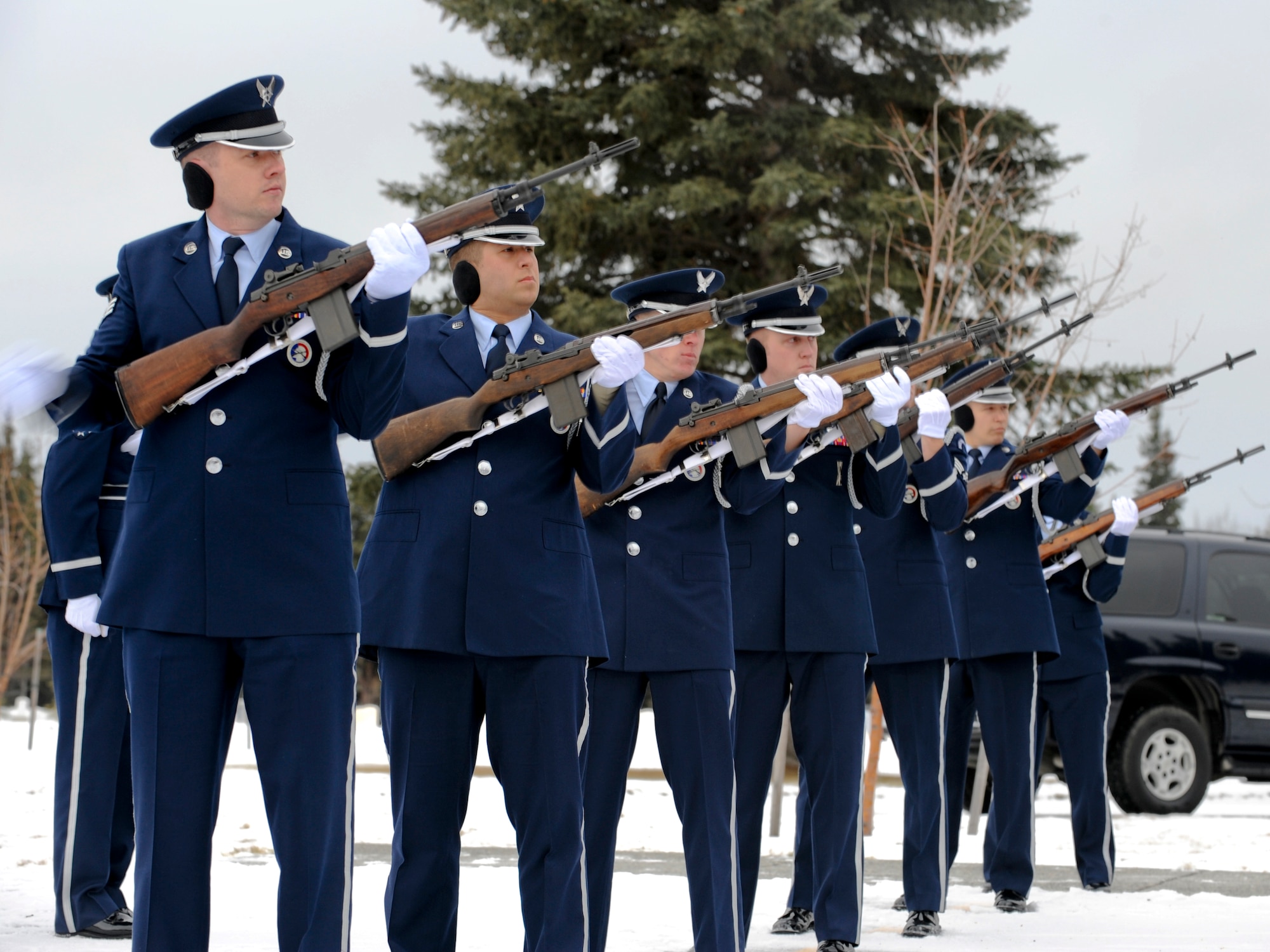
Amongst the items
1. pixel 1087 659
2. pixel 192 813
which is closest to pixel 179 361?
pixel 192 813

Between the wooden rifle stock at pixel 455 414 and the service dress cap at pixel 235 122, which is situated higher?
the service dress cap at pixel 235 122

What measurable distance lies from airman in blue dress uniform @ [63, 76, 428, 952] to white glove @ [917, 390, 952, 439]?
3202 mm

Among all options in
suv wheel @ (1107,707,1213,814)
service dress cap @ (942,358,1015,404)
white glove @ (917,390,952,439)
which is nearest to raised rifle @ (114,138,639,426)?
white glove @ (917,390,952,439)

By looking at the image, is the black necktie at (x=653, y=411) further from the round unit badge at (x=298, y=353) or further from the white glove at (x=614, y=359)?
the round unit badge at (x=298, y=353)

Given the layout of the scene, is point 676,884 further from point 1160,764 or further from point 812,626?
point 1160,764

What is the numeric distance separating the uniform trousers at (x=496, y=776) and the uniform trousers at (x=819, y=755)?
1.65 metres

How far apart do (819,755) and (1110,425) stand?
8.69 ft

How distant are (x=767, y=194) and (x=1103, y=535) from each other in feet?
34.5

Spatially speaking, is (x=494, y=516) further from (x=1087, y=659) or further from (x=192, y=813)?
(x=1087, y=659)

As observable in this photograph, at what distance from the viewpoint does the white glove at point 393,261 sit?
4047mm

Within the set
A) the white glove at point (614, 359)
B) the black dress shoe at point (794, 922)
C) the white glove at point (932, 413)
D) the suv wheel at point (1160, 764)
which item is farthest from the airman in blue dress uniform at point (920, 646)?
the suv wheel at point (1160, 764)

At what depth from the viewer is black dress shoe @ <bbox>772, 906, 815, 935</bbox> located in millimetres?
6883

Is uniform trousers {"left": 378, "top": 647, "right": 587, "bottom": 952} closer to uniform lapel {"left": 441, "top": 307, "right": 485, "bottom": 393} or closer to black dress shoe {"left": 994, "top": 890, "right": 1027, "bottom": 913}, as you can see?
uniform lapel {"left": 441, "top": 307, "right": 485, "bottom": 393}

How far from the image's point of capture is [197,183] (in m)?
4.23
